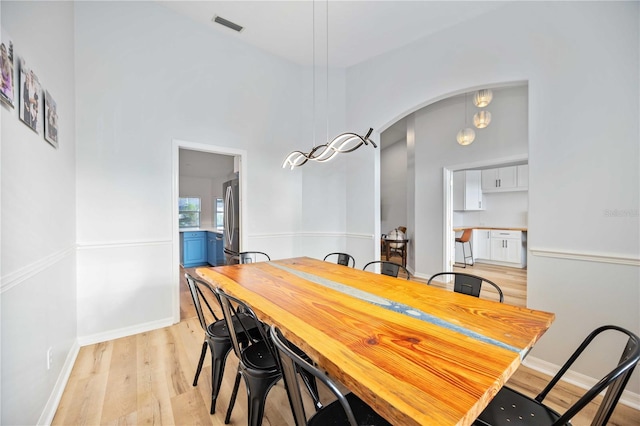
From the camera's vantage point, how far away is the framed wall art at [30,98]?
1355 millimetres

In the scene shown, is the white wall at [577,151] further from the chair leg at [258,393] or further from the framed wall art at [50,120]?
the framed wall art at [50,120]

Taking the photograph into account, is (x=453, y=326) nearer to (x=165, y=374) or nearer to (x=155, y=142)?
(x=165, y=374)

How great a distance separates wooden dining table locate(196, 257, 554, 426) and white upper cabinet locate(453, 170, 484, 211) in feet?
16.3

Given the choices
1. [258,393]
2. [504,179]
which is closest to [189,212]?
[258,393]

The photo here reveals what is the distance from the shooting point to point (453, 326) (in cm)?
114

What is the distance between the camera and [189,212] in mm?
7590

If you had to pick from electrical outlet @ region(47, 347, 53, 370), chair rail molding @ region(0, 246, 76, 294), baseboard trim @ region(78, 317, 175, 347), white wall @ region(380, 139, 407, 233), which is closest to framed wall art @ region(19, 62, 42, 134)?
chair rail molding @ region(0, 246, 76, 294)

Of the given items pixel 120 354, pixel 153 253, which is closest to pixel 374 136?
pixel 153 253

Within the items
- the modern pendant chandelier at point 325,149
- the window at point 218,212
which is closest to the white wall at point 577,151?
the modern pendant chandelier at point 325,149

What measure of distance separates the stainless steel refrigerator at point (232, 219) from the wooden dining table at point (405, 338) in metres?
2.11

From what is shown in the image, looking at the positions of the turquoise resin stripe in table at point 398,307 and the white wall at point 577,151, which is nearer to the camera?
the turquoise resin stripe in table at point 398,307

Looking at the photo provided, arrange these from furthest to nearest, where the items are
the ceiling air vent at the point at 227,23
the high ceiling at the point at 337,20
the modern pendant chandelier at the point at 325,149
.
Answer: the ceiling air vent at the point at 227,23 → the high ceiling at the point at 337,20 → the modern pendant chandelier at the point at 325,149

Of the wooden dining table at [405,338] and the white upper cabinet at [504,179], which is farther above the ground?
the white upper cabinet at [504,179]

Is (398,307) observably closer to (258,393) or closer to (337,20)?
(258,393)
